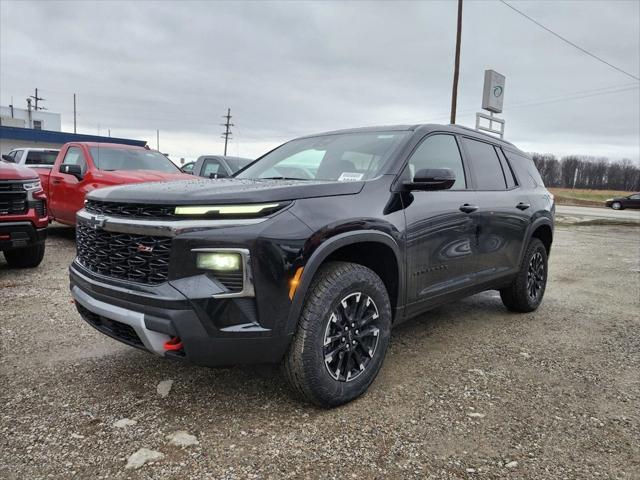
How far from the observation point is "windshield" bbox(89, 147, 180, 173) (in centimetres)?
777

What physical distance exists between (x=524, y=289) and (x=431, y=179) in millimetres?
2400

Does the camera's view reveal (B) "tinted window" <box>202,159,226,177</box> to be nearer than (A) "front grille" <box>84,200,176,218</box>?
No

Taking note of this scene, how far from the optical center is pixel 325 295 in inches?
102

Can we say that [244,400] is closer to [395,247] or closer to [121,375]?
[121,375]

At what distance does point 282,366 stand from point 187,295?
69 centimetres

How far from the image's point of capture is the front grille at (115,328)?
2.52 meters

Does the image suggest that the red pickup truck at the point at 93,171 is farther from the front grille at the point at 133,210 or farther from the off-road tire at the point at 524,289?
the off-road tire at the point at 524,289

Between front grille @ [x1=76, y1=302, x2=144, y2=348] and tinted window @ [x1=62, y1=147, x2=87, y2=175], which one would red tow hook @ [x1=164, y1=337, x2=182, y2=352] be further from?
tinted window @ [x1=62, y1=147, x2=87, y2=175]

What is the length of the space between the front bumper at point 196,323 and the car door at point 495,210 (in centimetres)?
221

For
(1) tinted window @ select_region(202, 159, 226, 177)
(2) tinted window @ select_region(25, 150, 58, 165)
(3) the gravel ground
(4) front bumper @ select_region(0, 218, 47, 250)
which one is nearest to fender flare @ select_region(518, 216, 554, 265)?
(3) the gravel ground

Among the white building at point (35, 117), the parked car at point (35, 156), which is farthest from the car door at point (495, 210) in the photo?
the white building at point (35, 117)

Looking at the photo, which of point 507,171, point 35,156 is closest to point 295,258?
point 507,171

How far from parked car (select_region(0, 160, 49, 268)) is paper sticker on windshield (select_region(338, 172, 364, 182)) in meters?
4.31

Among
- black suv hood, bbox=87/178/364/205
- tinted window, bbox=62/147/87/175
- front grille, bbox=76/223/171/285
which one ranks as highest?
tinted window, bbox=62/147/87/175
